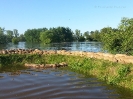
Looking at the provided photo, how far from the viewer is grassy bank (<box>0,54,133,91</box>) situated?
42.2 ft

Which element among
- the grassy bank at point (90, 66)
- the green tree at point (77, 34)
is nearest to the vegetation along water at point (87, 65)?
the grassy bank at point (90, 66)

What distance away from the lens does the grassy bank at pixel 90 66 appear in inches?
507

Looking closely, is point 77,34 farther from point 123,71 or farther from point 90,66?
point 123,71

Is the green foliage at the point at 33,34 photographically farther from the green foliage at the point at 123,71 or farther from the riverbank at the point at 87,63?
the green foliage at the point at 123,71

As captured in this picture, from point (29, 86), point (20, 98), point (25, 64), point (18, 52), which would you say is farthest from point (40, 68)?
point (20, 98)

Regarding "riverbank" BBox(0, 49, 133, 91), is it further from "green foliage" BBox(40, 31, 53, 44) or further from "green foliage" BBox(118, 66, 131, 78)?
"green foliage" BBox(40, 31, 53, 44)

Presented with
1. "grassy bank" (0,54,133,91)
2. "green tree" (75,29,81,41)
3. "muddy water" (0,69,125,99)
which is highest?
"green tree" (75,29,81,41)

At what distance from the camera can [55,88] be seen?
12.3m

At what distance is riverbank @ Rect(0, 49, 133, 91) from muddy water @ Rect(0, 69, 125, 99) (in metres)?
0.92

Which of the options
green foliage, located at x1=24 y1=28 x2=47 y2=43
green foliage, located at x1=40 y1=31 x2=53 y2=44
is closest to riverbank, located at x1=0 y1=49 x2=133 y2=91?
green foliage, located at x1=40 y1=31 x2=53 y2=44

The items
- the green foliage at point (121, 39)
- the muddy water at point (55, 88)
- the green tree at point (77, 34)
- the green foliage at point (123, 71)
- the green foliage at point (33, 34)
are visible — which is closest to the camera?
the muddy water at point (55, 88)

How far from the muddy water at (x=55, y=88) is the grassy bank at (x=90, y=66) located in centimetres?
87

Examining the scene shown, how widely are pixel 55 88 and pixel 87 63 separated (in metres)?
6.39

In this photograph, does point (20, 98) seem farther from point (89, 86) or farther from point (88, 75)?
point (88, 75)
